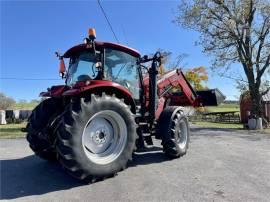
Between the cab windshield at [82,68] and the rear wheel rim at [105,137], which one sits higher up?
the cab windshield at [82,68]

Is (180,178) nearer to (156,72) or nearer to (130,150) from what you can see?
(130,150)

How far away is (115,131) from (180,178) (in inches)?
57.8

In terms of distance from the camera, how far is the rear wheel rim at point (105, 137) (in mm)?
4929

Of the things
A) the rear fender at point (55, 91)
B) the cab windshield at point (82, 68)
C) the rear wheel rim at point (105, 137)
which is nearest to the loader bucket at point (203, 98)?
the cab windshield at point (82, 68)

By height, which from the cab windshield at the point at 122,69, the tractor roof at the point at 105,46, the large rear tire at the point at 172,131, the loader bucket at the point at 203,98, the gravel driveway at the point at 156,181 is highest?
the tractor roof at the point at 105,46

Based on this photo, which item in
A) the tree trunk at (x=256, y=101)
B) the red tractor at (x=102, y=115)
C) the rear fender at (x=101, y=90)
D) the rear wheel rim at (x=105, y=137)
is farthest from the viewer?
the tree trunk at (x=256, y=101)

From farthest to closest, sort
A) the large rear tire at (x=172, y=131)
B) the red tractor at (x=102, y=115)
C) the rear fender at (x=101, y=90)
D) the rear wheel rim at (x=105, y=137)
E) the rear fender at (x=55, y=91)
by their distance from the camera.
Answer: the large rear tire at (x=172, y=131), the rear fender at (x=55, y=91), the rear wheel rim at (x=105, y=137), the rear fender at (x=101, y=90), the red tractor at (x=102, y=115)

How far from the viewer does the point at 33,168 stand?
19.2 feet

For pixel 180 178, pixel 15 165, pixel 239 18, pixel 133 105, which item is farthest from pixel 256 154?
pixel 239 18

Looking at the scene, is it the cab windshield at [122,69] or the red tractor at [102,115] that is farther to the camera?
the cab windshield at [122,69]

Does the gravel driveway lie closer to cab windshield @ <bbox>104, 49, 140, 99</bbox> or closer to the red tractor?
the red tractor

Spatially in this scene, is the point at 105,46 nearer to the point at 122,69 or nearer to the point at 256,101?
the point at 122,69

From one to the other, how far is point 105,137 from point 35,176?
4.88ft

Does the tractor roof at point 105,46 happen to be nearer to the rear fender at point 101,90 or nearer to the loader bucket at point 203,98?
the rear fender at point 101,90
